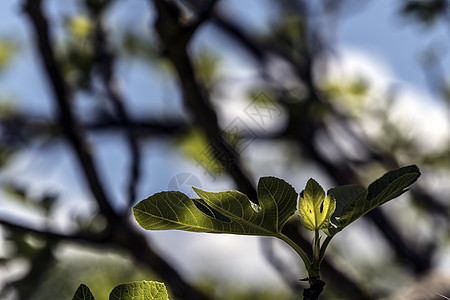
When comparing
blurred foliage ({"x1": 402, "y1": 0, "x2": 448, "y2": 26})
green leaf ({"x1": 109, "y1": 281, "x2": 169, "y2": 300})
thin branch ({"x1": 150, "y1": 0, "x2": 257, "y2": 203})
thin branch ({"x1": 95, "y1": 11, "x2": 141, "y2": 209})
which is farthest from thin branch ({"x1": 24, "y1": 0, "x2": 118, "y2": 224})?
blurred foliage ({"x1": 402, "y1": 0, "x2": 448, "y2": 26})

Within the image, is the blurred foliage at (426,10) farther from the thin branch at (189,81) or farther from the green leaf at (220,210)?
the green leaf at (220,210)

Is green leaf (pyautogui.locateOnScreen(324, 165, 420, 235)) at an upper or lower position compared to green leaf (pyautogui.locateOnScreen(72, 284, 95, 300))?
upper

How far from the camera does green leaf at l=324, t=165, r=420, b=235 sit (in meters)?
0.49

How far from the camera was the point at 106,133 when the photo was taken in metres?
2.99

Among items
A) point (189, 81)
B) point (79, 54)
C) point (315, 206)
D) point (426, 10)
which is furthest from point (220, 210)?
point (426, 10)

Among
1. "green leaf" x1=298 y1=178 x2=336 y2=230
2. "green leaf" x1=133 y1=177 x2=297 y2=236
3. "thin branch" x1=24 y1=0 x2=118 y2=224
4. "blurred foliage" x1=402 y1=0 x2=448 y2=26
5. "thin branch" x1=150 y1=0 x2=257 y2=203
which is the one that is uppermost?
"blurred foliage" x1=402 y1=0 x2=448 y2=26

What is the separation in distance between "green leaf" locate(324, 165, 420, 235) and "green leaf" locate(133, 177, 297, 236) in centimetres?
6

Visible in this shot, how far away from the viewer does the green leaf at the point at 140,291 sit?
0.49 meters

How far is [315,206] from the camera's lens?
520mm

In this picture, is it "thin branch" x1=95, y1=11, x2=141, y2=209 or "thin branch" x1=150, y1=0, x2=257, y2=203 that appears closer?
"thin branch" x1=150, y1=0, x2=257, y2=203

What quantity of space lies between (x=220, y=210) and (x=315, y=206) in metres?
0.10

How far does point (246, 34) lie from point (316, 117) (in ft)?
3.25

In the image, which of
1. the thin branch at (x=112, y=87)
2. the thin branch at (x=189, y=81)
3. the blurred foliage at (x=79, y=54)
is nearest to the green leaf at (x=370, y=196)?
the thin branch at (x=189, y=81)

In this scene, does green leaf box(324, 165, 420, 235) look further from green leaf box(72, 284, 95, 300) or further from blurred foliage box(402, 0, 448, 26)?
blurred foliage box(402, 0, 448, 26)
